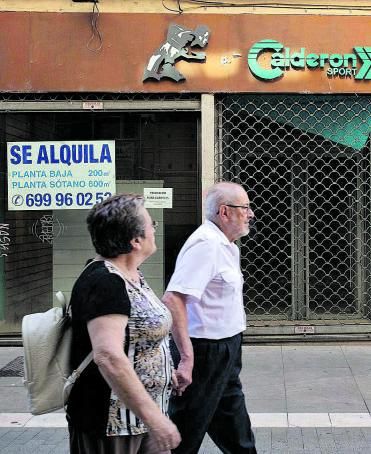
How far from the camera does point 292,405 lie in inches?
218

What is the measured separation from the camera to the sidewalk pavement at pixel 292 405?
467cm

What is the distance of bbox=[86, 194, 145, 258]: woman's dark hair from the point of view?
2.57 meters

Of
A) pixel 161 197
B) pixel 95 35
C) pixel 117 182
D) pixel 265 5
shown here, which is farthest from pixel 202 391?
pixel 265 5

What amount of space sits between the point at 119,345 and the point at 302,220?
5.92 meters

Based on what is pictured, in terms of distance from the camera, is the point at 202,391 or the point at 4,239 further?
the point at 4,239

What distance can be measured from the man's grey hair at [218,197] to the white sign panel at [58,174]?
14.0 feet

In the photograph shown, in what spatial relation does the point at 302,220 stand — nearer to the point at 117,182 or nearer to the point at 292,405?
the point at 117,182

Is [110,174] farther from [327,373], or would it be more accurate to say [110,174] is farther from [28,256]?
[327,373]

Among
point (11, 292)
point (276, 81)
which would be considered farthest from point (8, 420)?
point (276, 81)

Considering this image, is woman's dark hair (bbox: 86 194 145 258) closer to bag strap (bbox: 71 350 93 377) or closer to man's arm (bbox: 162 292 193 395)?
bag strap (bbox: 71 350 93 377)

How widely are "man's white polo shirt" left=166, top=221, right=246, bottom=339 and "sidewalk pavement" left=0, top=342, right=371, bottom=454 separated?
4.90 feet

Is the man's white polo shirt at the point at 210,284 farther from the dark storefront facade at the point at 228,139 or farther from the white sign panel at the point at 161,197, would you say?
the white sign panel at the point at 161,197

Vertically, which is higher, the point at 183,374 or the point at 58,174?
the point at 58,174

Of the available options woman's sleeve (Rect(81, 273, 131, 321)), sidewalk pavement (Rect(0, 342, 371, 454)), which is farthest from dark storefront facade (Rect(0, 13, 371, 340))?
woman's sleeve (Rect(81, 273, 131, 321))
